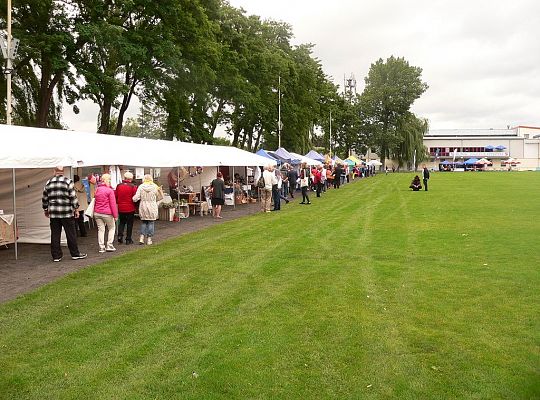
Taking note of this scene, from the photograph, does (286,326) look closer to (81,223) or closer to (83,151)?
(83,151)

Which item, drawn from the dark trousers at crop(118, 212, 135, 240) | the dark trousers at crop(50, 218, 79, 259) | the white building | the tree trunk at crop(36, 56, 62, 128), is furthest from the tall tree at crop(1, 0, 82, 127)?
the white building

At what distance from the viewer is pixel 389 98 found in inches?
3334

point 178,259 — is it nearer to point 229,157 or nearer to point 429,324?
point 429,324

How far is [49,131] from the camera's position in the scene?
1320 centimetres

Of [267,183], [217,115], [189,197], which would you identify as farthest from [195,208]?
[217,115]

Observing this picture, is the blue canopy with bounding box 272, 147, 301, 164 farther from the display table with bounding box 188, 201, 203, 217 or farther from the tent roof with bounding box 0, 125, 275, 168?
the display table with bounding box 188, 201, 203, 217

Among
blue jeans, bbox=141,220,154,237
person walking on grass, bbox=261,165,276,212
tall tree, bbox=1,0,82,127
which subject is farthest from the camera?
tall tree, bbox=1,0,82,127

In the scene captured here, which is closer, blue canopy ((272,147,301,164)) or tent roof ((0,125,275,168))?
tent roof ((0,125,275,168))

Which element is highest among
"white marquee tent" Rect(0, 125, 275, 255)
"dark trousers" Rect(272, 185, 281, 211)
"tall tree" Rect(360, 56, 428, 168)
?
"tall tree" Rect(360, 56, 428, 168)

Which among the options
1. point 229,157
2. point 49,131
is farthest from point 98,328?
point 229,157

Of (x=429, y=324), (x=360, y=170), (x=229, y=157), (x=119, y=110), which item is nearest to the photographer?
(x=429, y=324)

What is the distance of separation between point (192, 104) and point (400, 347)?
3353cm

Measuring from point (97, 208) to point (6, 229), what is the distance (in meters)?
2.22

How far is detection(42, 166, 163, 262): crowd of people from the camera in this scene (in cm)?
970
